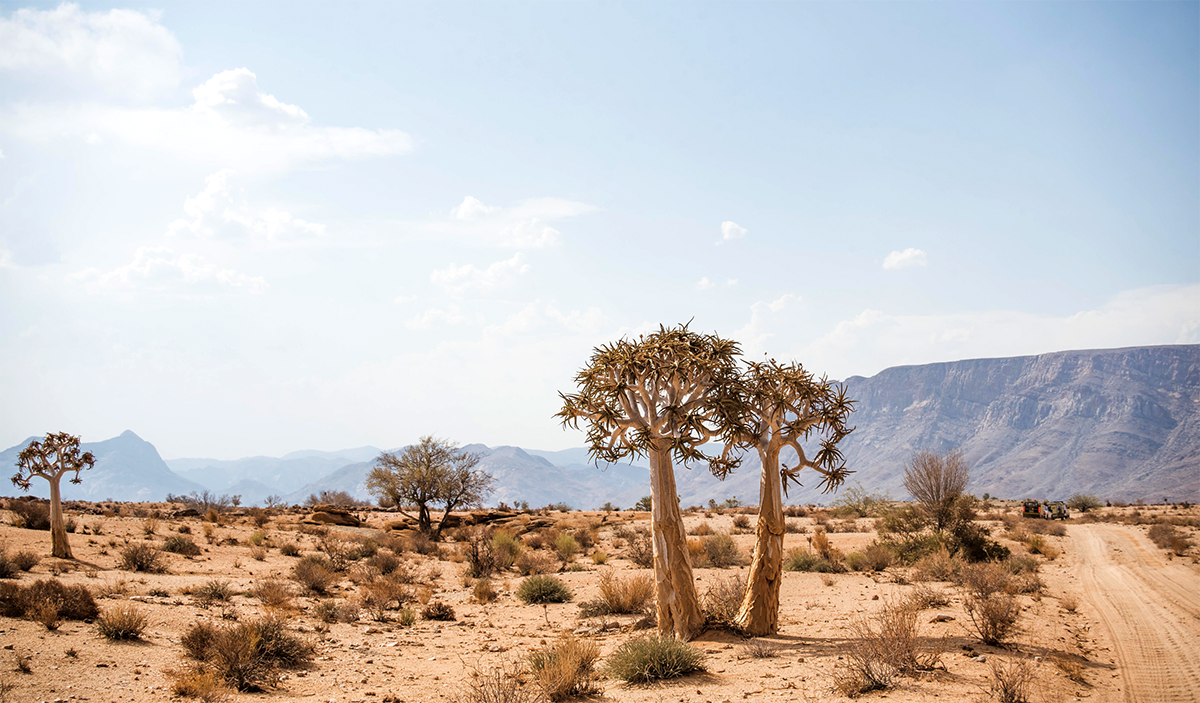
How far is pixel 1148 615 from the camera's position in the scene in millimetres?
13492

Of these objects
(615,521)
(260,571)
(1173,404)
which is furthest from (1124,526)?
(1173,404)

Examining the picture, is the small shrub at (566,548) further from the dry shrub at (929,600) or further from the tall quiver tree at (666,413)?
the tall quiver tree at (666,413)

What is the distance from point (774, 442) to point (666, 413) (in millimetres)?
2108

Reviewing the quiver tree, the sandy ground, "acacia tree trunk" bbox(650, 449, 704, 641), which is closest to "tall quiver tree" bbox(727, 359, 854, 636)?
the sandy ground

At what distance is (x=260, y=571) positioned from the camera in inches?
866

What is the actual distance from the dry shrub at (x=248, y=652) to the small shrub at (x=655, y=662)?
5.07 m

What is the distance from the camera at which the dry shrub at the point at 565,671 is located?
879 cm

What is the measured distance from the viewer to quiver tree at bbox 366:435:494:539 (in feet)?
124

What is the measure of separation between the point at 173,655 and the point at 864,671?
1043 centimetres

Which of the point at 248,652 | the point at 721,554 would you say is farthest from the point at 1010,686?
the point at 721,554

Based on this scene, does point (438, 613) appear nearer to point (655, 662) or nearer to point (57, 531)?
point (655, 662)

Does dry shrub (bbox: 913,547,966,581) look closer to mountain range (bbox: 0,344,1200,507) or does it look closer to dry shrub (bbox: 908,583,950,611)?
dry shrub (bbox: 908,583,950,611)

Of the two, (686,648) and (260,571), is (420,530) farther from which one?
(686,648)

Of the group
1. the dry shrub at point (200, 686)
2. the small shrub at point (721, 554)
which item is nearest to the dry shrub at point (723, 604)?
the dry shrub at point (200, 686)
